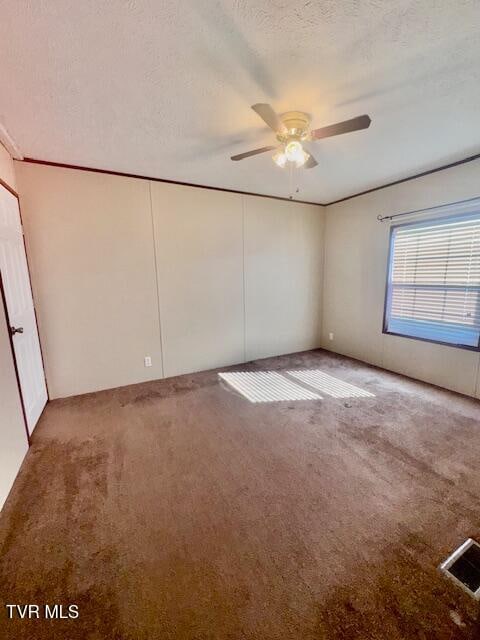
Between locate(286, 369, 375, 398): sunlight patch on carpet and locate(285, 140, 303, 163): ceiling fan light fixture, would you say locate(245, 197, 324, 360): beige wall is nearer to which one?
locate(286, 369, 375, 398): sunlight patch on carpet

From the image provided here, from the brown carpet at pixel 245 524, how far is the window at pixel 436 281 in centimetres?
96

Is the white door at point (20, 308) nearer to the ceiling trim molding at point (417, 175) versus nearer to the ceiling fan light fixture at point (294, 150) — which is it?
the ceiling fan light fixture at point (294, 150)

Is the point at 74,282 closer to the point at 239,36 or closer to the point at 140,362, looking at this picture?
the point at 140,362

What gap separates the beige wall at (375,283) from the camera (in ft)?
9.79

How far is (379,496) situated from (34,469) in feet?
7.90

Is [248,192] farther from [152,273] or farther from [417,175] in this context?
[417,175]

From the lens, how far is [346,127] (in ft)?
5.40

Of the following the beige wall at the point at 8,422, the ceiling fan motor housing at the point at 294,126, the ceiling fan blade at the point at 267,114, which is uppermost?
the ceiling fan motor housing at the point at 294,126

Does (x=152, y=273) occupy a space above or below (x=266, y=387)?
above

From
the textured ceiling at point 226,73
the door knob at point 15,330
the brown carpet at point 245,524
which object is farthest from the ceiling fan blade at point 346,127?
the door knob at point 15,330

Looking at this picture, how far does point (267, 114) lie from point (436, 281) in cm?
284

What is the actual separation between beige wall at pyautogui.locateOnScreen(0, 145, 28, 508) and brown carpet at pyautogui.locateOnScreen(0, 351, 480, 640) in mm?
113

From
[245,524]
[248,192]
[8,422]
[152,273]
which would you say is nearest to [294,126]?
[248,192]

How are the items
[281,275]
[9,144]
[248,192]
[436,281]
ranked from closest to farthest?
[9,144], [436,281], [248,192], [281,275]
